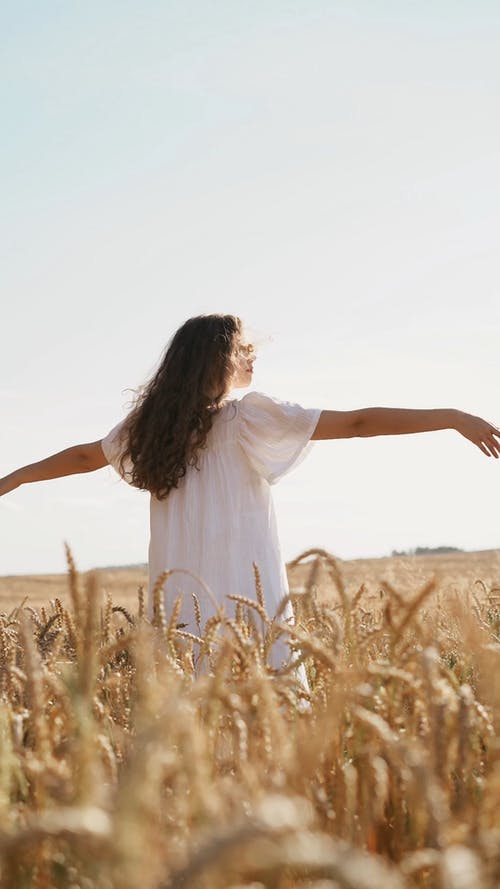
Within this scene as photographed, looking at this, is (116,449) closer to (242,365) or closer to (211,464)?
(211,464)

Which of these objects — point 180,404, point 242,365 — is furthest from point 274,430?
point 242,365

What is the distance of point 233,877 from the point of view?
3.19ft

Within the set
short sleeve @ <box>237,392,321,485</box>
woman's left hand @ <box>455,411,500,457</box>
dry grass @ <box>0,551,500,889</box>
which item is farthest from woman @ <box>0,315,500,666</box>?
dry grass @ <box>0,551,500,889</box>

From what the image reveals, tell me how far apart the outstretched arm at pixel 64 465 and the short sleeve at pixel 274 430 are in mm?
861

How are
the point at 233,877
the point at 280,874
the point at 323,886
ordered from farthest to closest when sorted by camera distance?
the point at 280,874
the point at 233,877
the point at 323,886

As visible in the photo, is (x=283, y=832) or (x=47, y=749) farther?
(x=47, y=749)

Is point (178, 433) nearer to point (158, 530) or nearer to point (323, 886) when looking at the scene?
point (158, 530)

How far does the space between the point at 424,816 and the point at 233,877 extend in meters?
0.34

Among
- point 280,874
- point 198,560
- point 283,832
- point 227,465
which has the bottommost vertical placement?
point 280,874

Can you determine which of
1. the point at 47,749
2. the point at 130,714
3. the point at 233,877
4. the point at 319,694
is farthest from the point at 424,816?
the point at 130,714

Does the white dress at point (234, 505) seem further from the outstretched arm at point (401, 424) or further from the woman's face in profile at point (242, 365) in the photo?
the woman's face in profile at point (242, 365)

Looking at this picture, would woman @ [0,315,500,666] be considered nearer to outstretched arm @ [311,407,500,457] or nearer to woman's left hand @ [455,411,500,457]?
outstretched arm @ [311,407,500,457]

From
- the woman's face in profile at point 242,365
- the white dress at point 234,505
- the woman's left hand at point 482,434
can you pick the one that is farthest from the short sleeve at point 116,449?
the woman's left hand at point 482,434

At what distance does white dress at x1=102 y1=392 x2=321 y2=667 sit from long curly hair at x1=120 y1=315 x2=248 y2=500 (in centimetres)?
8
